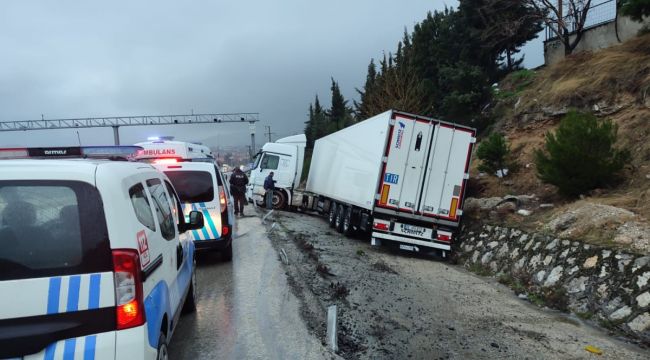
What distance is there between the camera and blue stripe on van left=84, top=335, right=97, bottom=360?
8.83ft

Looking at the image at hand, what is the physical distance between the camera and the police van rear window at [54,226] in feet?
8.92

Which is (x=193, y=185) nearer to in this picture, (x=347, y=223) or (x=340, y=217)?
(x=347, y=223)

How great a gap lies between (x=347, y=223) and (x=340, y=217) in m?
0.97

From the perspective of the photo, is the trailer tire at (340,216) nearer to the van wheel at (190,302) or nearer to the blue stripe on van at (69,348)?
the van wheel at (190,302)

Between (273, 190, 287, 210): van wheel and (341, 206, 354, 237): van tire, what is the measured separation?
7.33 m

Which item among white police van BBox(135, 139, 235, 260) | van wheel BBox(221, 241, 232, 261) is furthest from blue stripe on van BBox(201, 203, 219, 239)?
van wheel BBox(221, 241, 232, 261)

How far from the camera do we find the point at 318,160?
2047 cm

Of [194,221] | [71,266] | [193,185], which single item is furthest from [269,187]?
[71,266]

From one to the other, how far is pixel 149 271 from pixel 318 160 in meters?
17.4

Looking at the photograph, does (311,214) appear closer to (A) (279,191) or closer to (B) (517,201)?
(A) (279,191)

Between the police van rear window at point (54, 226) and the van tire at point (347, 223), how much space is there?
35.2ft

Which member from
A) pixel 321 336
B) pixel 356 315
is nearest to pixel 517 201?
pixel 356 315

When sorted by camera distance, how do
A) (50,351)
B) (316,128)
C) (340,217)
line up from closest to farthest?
(50,351) < (340,217) < (316,128)

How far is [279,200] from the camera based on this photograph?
2141 cm
